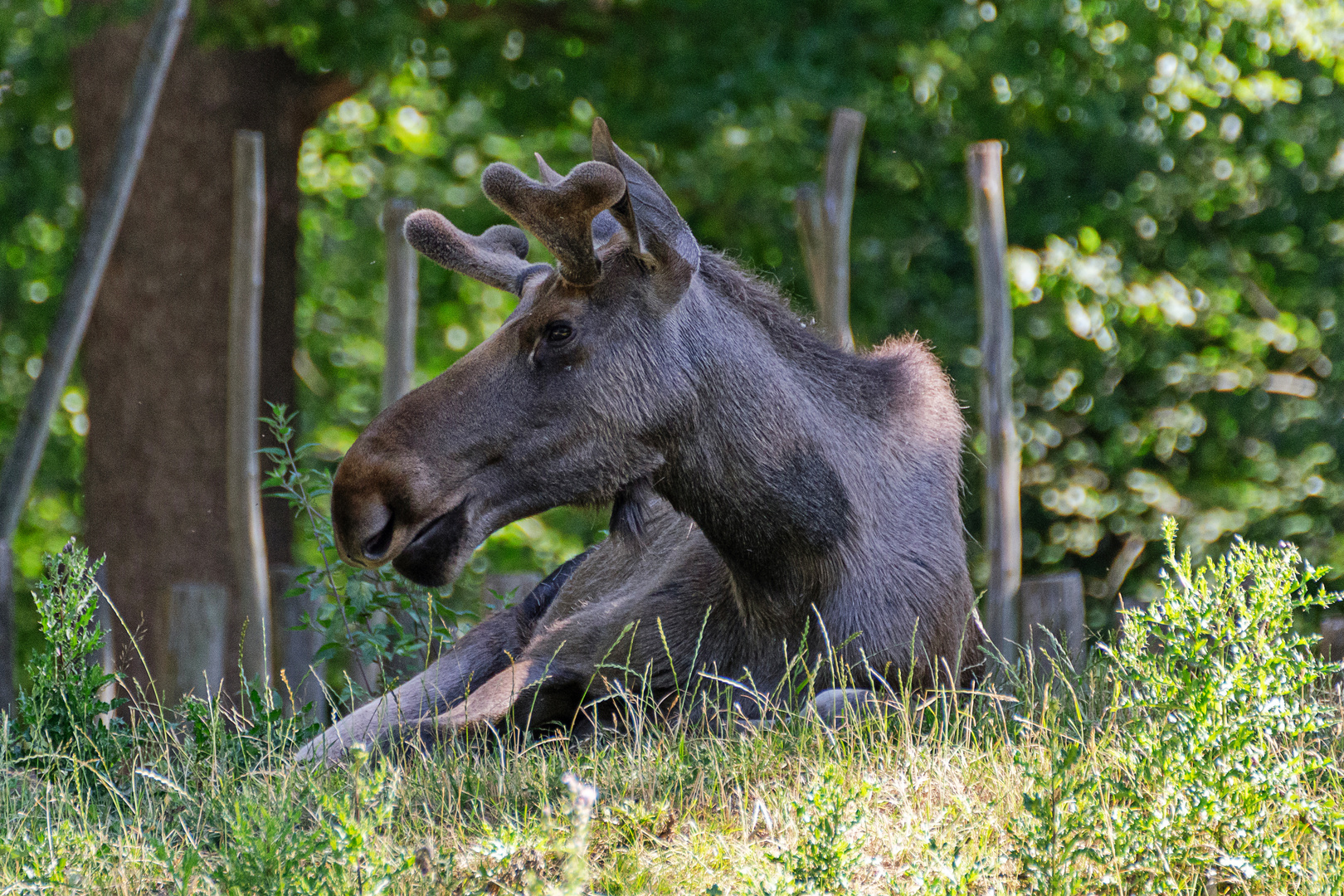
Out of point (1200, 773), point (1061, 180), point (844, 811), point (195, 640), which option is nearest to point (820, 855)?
point (844, 811)

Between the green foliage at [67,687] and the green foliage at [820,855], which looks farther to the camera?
the green foliage at [67,687]

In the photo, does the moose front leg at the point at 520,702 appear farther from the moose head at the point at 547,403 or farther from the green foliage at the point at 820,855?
the green foliage at the point at 820,855

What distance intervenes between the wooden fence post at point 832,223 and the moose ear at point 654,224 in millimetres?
3169

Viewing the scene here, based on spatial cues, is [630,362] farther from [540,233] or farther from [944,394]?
[944,394]

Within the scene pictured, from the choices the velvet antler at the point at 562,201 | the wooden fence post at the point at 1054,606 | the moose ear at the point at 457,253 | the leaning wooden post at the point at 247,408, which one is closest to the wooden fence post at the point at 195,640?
the leaning wooden post at the point at 247,408

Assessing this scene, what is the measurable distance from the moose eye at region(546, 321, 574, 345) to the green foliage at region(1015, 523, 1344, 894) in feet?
5.27

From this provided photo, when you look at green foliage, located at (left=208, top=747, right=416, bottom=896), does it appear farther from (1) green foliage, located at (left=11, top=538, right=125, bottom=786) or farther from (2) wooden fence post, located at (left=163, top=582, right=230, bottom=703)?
(2) wooden fence post, located at (left=163, top=582, right=230, bottom=703)

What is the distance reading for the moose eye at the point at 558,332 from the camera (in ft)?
12.4

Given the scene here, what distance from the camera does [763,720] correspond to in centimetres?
354

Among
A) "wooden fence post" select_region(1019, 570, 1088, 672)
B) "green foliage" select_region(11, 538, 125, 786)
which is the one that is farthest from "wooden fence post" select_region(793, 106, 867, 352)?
"green foliage" select_region(11, 538, 125, 786)

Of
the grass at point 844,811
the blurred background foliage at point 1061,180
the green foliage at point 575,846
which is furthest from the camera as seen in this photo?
the blurred background foliage at point 1061,180

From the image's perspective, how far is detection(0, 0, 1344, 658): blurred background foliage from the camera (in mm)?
9242

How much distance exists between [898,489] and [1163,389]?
6.67 m

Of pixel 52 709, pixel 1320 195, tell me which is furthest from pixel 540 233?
pixel 1320 195
